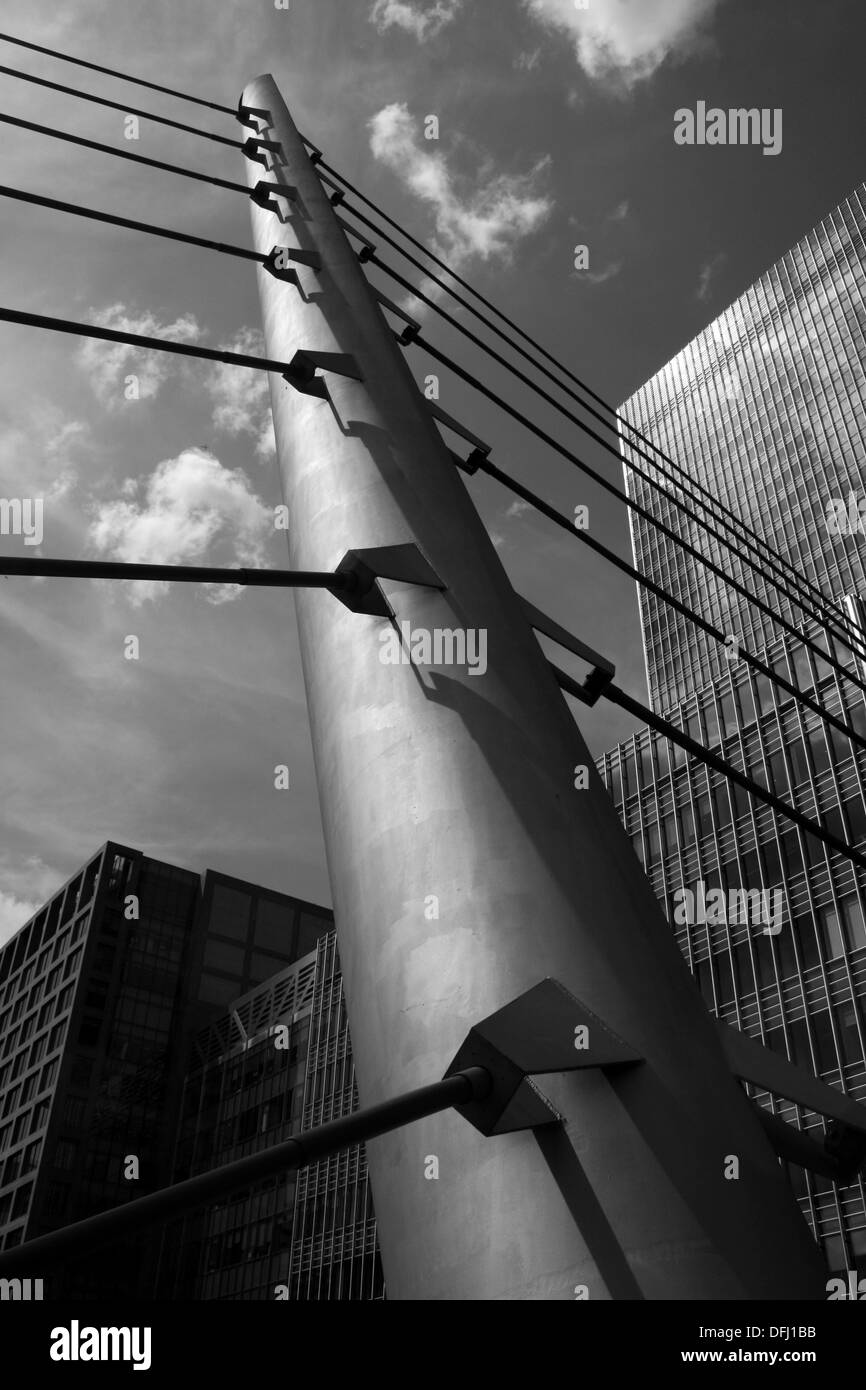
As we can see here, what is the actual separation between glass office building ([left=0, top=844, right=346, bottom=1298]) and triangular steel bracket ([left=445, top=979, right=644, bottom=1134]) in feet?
289

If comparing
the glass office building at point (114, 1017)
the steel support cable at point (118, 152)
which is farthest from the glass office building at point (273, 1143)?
the steel support cable at point (118, 152)

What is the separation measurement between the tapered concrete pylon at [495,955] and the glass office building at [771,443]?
94520 mm

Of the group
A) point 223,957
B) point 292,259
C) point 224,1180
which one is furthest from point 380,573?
point 223,957

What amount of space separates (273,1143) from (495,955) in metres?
57.5

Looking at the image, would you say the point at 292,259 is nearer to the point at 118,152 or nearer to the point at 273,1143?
the point at 118,152

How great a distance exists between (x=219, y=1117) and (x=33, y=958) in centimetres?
3106

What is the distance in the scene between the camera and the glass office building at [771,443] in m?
102

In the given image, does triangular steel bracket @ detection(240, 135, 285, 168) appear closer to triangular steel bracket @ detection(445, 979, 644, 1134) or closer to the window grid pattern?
triangular steel bracket @ detection(445, 979, 644, 1134)

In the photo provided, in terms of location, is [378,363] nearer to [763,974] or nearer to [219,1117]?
[763,974]

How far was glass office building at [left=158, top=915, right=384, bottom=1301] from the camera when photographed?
57531 mm

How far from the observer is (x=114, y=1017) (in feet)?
Answer: 300

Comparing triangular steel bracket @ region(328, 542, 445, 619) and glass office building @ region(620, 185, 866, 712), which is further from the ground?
glass office building @ region(620, 185, 866, 712)

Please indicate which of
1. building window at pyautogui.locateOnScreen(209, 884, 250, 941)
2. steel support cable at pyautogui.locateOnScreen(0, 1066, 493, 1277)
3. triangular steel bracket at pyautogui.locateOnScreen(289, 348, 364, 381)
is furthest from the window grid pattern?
building window at pyautogui.locateOnScreen(209, 884, 250, 941)
